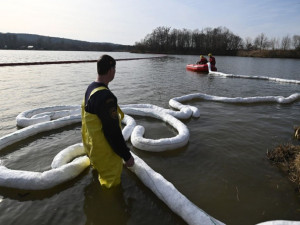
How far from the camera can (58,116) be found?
7914 millimetres

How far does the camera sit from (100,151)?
134 inches

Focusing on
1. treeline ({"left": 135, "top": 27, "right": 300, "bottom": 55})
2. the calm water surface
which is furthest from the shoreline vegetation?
the calm water surface

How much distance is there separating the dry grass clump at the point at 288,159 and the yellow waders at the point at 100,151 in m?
3.50

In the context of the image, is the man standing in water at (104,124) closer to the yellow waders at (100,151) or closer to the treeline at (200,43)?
the yellow waders at (100,151)

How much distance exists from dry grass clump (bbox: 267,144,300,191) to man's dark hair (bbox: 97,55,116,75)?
4.08m

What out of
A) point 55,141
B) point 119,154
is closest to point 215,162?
point 119,154

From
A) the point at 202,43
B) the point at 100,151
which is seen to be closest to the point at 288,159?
the point at 100,151

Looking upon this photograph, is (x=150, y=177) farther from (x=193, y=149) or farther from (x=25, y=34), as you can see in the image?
(x=25, y=34)

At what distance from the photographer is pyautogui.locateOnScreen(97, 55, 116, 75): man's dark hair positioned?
321cm

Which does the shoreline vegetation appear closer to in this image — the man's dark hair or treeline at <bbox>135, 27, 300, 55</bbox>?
treeline at <bbox>135, 27, 300, 55</bbox>

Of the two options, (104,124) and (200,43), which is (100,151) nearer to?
(104,124)

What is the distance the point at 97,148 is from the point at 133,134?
2.55m

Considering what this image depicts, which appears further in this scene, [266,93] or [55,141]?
[266,93]

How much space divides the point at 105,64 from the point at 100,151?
132cm
